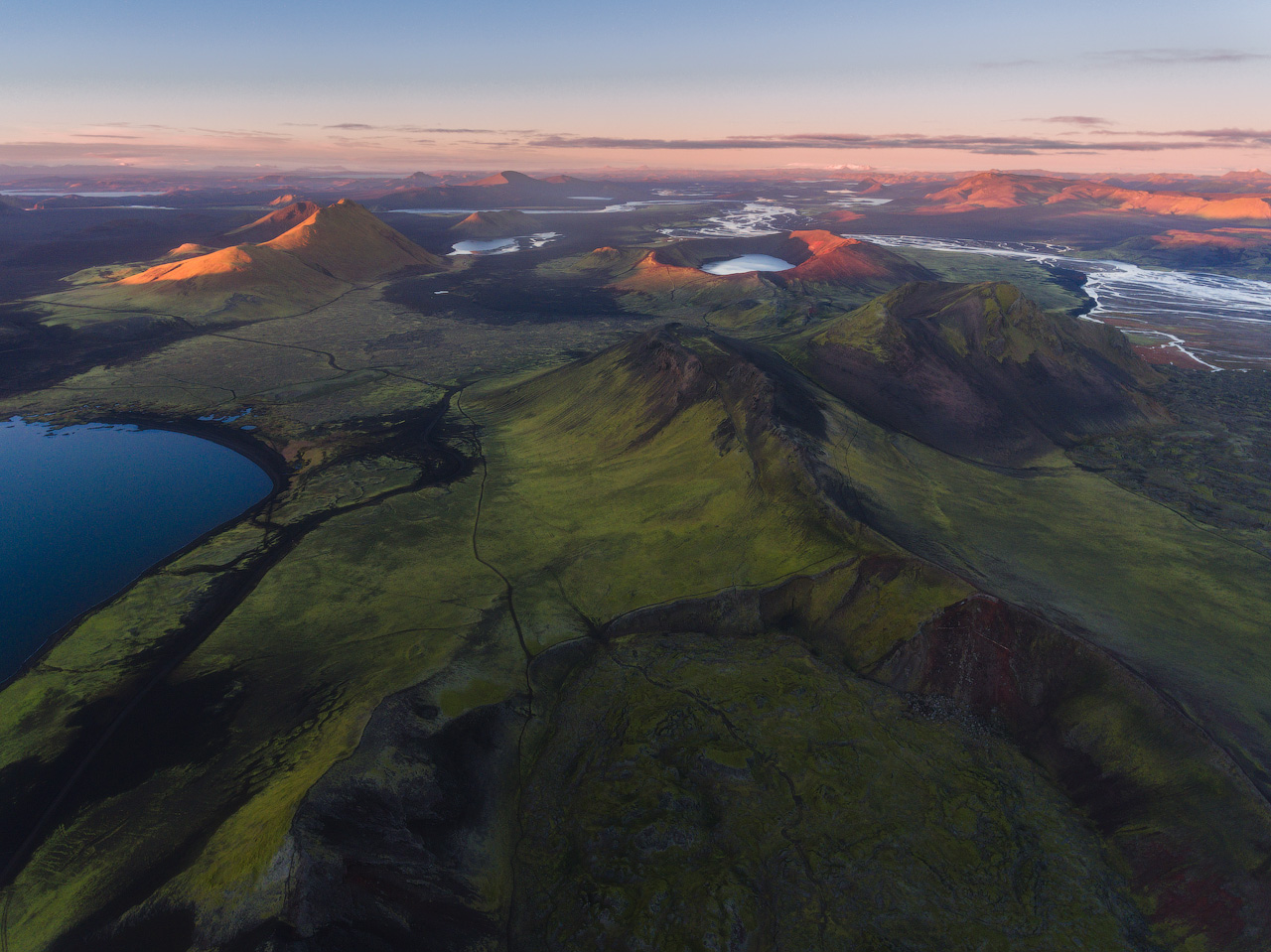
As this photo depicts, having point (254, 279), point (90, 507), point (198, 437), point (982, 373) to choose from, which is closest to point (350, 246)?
point (254, 279)

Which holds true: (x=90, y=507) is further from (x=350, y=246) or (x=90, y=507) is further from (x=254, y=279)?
(x=350, y=246)

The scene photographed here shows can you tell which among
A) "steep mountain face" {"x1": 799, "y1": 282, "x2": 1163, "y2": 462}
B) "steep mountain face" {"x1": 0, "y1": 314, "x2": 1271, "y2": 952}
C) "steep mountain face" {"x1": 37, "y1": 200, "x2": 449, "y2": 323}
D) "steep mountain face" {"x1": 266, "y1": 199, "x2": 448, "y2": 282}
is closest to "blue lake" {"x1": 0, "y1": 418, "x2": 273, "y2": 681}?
"steep mountain face" {"x1": 0, "y1": 314, "x2": 1271, "y2": 952}

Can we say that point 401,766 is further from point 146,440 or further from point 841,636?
point 146,440

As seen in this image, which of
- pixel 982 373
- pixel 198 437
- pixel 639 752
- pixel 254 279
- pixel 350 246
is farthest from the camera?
pixel 350 246

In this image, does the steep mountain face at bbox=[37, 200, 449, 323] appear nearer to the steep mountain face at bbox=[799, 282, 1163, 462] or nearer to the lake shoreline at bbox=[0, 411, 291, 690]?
the lake shoreline at bbox=[0, 411, 291, 690]

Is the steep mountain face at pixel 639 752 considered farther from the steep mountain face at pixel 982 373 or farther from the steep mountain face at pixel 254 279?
the steep mountain face at pixel 254 279

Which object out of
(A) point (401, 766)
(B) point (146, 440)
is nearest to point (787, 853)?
(A) point (401, 766)
